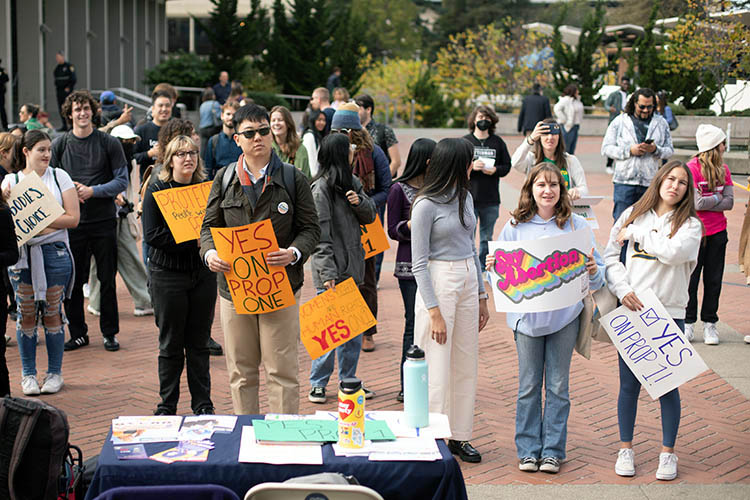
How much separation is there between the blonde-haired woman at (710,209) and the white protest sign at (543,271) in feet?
9.90

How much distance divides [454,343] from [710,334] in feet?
12.5

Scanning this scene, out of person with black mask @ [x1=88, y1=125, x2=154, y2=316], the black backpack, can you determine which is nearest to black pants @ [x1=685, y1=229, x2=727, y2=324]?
person with black mask @ [x1=88, y1=125, x2=154, y2=316]

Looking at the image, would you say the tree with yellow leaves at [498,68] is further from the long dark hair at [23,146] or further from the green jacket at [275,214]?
the green jacket at [275,214]

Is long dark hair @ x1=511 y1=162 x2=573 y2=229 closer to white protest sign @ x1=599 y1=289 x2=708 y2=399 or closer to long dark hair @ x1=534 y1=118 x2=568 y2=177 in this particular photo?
white protest sign @ x1=599 y1=289 x2=708 y2=399

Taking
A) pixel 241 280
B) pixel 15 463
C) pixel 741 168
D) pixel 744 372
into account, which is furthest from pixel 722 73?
pixel 15 463

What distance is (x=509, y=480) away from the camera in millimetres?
5387

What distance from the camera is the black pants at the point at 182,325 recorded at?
587cm

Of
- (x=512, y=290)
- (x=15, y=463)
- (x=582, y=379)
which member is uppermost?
(x=512, y=290)

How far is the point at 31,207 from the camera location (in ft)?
21.5

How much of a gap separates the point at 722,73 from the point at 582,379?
22.5 meters

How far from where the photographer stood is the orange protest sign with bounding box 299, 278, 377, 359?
593 cm

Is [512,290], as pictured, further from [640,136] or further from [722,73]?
[722,73]

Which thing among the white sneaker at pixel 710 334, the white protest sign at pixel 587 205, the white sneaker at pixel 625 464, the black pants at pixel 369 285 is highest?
the white protest sign at pixel 587 205

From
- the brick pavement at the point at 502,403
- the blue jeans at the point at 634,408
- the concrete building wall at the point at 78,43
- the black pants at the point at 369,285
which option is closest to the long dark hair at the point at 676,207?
the blue jeans at the point at 634,408
